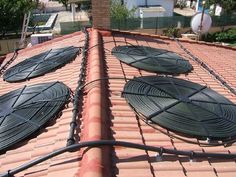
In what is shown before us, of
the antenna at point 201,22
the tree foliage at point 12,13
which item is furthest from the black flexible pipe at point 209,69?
the tree foliage at point 12,13

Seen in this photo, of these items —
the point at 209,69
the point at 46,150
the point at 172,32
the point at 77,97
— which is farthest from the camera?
the point at 172,32

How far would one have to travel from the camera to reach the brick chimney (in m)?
10.8

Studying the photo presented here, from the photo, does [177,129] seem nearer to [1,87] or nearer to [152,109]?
[152,109]

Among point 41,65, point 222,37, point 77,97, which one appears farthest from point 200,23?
point 222,37

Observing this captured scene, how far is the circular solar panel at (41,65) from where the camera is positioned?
7.63 meters

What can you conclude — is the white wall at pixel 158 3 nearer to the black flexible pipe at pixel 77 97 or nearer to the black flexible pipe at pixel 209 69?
the black flexible pipe at pixel 209 69

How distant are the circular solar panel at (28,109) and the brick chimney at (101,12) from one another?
205 inches

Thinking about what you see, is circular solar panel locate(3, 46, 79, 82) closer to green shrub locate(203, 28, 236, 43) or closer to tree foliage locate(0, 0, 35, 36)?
tree foliage locate(0, 0, 35, 36)

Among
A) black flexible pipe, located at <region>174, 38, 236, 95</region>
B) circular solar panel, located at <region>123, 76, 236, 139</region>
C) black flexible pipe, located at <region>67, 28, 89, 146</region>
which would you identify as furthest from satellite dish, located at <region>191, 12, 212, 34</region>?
circular solar panel, located at <region>123, 76, 236, 139</region>

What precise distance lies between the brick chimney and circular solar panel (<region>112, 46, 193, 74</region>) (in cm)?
242

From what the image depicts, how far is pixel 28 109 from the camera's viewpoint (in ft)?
17.6

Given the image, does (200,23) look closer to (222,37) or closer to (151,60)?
(151,60)

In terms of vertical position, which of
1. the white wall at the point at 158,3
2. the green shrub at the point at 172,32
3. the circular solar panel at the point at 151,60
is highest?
the white wall at the point at 158,3

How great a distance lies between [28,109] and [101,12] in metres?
6.37
